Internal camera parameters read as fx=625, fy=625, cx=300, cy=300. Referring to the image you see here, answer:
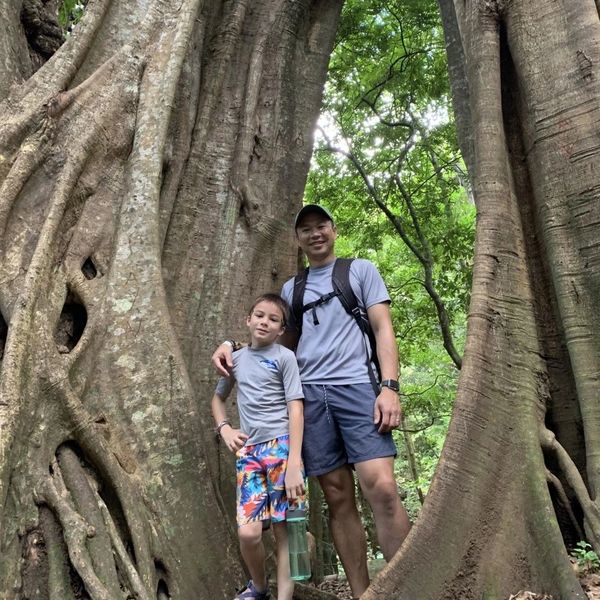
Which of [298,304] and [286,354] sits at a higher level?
[298,304]

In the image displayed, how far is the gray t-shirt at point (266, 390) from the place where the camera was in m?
2.79

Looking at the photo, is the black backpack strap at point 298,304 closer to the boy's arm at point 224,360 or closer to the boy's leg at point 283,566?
the boy's arm at point 224,360

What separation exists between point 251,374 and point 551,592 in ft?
5.02

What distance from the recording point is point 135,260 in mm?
3555

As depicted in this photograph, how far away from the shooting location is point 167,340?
3410 mm

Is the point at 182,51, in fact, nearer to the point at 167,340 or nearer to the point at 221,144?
the point at 221,144

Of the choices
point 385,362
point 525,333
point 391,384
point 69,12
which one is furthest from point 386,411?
point 69,12

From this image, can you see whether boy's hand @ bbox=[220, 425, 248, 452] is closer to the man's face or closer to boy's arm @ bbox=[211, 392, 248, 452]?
boy's arm @ bbox=[211, 392, 248, 452]

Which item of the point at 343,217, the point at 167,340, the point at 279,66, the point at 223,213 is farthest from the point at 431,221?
the point at 167,340

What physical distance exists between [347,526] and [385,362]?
2.52 feet

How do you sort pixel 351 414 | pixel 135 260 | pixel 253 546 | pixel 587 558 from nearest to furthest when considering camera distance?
pixel 587 558 → pixel 253 546 → pixel 351 414 → pixel 135 260

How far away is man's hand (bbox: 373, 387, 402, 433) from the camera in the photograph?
2.74 metres

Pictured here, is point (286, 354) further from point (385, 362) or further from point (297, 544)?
point (297, 544)

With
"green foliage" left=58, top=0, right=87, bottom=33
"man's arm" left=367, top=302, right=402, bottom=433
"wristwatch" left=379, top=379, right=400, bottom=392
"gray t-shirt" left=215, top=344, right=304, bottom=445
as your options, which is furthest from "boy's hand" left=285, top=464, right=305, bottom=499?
"green foliage" left=58, top=0, right=87, bottom=33
